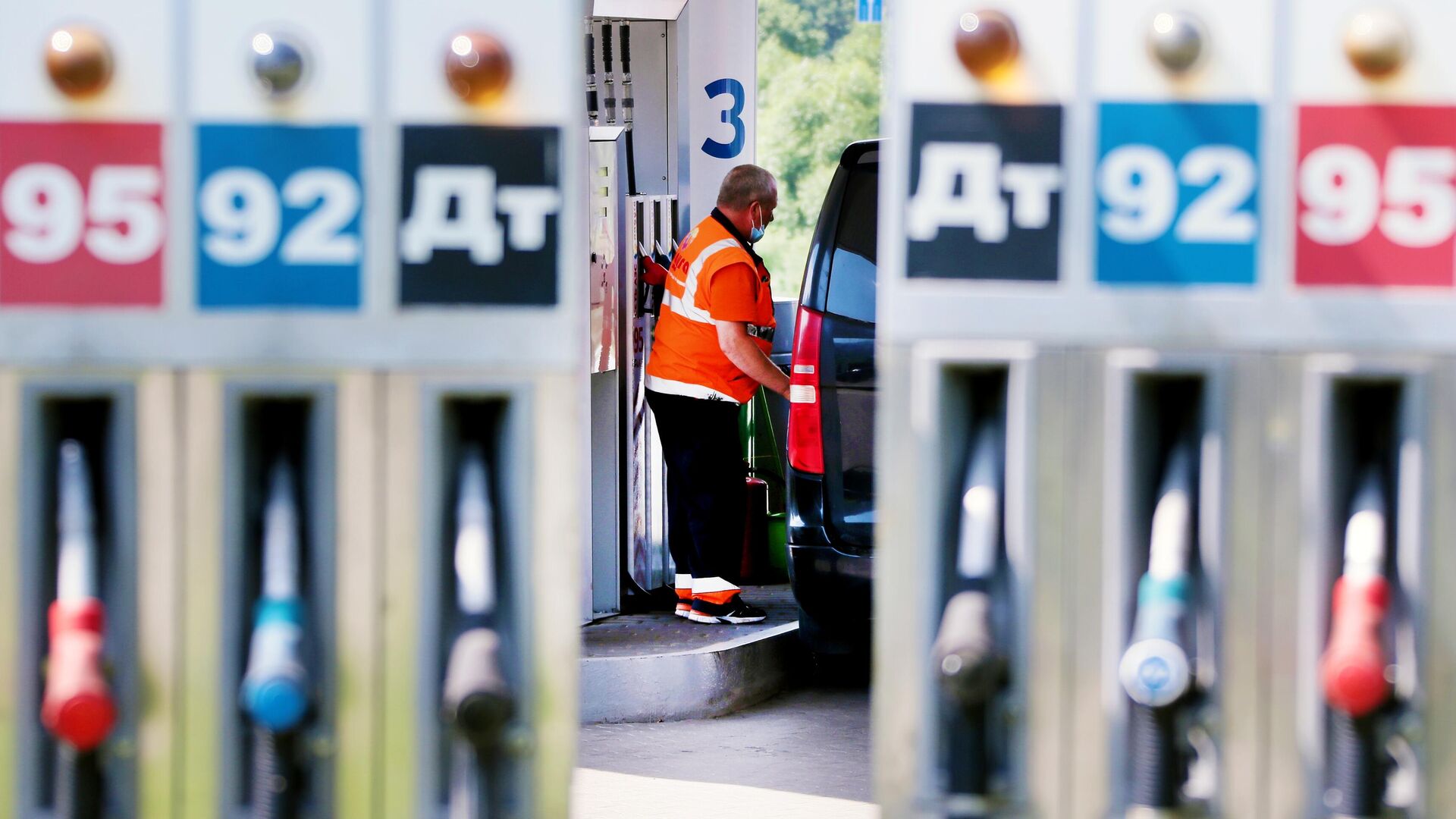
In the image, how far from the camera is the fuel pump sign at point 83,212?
75.2 inches

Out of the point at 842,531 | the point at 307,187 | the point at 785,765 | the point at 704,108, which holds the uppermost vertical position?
the point at 704,108

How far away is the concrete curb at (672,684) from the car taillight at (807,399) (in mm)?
772

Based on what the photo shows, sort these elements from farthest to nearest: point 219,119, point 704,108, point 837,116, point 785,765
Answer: point 837,116
point 704,108
point 785,765
point 219,119

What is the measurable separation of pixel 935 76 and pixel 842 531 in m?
3.91

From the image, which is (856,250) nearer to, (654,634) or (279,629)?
(654,634)

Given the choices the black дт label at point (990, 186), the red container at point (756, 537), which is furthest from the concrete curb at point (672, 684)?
the black дт label at point (990, 186)

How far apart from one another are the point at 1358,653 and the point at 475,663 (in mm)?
956

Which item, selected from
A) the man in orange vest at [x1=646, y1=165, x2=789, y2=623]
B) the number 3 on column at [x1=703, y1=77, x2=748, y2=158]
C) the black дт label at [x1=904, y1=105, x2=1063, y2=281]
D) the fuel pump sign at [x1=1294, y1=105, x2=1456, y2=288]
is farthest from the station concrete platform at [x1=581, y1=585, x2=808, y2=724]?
the fuel pump sign at [x1=1294, y1=105, x2=1456, y2=288]

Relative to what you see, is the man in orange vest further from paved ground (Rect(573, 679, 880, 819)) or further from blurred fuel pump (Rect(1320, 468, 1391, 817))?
blurred fuel pump (Rect(1320, 468, 1391, 817))

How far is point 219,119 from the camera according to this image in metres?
1.91

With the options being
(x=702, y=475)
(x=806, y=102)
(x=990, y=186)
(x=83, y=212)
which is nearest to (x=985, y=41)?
(x=990, y=186)

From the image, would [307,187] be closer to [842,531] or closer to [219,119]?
[219,119]

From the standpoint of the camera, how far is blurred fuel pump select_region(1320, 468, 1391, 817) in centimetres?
191

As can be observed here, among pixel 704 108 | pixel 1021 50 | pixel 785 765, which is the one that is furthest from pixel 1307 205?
pixel 704 108
